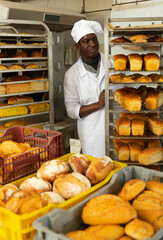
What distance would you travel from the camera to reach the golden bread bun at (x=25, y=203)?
1015 mm

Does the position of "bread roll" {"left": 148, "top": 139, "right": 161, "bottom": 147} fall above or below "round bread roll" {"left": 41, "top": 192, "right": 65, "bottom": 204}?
below

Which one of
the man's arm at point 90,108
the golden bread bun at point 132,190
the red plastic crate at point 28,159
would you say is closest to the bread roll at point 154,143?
the man's arm at point 90,108

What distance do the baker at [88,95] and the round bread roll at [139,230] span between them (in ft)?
5.95

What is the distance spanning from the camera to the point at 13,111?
266cm

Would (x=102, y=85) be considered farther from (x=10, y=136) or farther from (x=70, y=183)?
(x=70, y=183)

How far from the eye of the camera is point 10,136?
6.21 feet

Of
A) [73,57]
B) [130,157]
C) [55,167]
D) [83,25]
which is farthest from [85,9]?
[55,167]

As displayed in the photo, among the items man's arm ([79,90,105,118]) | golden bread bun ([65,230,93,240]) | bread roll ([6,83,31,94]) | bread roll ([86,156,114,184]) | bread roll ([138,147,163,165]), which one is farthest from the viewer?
bread roll ([6,83,31,94])

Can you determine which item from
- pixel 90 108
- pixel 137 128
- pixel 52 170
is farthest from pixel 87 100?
pixel 52 170

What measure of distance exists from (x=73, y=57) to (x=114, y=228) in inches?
153

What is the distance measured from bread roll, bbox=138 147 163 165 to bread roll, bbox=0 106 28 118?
1290 mm

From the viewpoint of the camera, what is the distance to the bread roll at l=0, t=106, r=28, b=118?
261 centimetres

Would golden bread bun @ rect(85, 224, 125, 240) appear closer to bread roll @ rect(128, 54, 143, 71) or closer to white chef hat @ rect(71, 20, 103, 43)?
bread roll @ rect(128, 54, 143, 71)

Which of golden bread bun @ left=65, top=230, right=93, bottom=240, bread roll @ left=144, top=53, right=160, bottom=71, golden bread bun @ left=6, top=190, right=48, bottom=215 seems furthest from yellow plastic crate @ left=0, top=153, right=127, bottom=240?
bread roll @ left=144, top=53, right=160, bottom=71
